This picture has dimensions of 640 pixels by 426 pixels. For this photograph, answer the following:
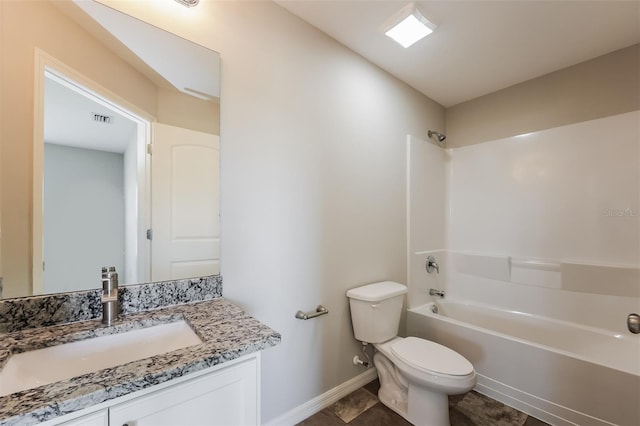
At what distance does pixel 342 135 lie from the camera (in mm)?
1895

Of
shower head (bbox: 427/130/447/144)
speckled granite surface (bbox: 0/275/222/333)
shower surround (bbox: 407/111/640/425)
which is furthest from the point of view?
shower head (bbox: 427/130/447/144)

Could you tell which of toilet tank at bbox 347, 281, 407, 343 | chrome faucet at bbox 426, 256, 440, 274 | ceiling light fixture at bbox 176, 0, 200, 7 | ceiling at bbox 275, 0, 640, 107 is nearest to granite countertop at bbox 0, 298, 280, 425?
toilet tank at bbox 347, 281, 407, 343

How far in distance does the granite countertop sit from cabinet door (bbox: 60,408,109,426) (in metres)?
0.05

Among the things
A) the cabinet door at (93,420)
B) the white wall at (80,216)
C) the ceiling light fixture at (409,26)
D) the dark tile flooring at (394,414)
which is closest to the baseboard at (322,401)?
the dark tile flooring at (394,414)

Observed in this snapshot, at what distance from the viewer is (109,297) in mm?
977

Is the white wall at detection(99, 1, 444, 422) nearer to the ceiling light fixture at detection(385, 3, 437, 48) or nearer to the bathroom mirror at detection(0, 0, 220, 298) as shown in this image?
the bathroom mirror at detection(0, 0, 220, 298)

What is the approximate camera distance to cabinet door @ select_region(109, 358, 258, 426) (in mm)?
661

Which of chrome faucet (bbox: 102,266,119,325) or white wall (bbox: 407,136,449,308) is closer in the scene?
chrome faucet (bbox: 102,266,119,325)

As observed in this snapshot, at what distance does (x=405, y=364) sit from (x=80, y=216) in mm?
1794

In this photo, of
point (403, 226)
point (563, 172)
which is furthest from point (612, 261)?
point (403, 226)

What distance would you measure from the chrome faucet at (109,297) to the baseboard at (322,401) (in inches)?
40.9

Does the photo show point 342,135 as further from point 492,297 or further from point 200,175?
point 492,297

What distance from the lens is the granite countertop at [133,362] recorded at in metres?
0.55

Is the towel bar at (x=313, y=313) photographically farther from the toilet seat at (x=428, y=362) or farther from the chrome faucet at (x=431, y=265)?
the chrome faucet at (x=431, y=265)
